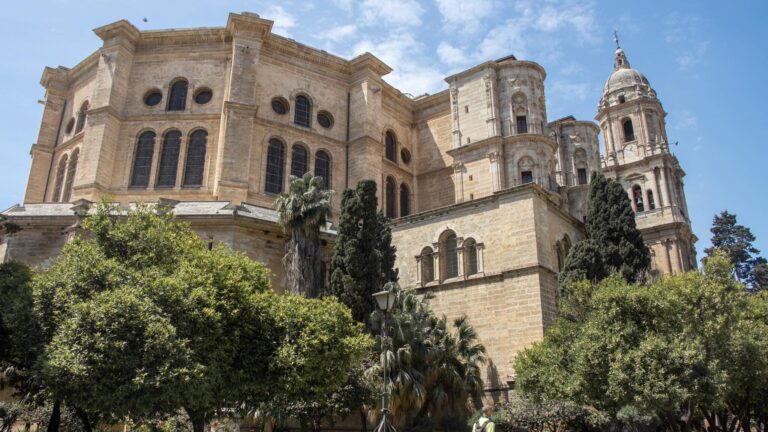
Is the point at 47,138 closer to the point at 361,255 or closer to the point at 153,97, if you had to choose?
the point at 153,97

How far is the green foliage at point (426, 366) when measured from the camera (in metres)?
17.8

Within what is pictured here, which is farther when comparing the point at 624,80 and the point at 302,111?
the point at 624,80

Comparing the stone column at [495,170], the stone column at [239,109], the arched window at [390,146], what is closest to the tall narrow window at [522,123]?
the stone column at [495,170]

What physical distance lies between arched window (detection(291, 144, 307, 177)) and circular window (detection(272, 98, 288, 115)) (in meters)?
2.05

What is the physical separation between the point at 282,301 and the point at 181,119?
715 inches

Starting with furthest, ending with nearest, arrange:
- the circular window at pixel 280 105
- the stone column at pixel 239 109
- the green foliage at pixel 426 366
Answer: the circular window at pixel 280 105, the stone column at pixel 239 109, the green foliage at pixel 426 366

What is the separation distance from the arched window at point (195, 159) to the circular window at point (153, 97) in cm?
292

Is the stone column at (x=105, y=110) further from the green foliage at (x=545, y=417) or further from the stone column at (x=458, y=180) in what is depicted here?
the green foliage at (x=545, y=417)

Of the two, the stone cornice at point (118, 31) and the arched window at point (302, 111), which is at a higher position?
the stone cornice at point (118, 31)

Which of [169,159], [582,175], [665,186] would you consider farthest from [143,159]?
[665,186]

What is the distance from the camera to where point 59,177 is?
3256 cm

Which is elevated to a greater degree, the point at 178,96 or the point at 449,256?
the point at 178,96

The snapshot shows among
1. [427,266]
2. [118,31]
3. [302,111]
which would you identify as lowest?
[427,266]

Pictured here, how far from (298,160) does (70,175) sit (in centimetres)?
1179
